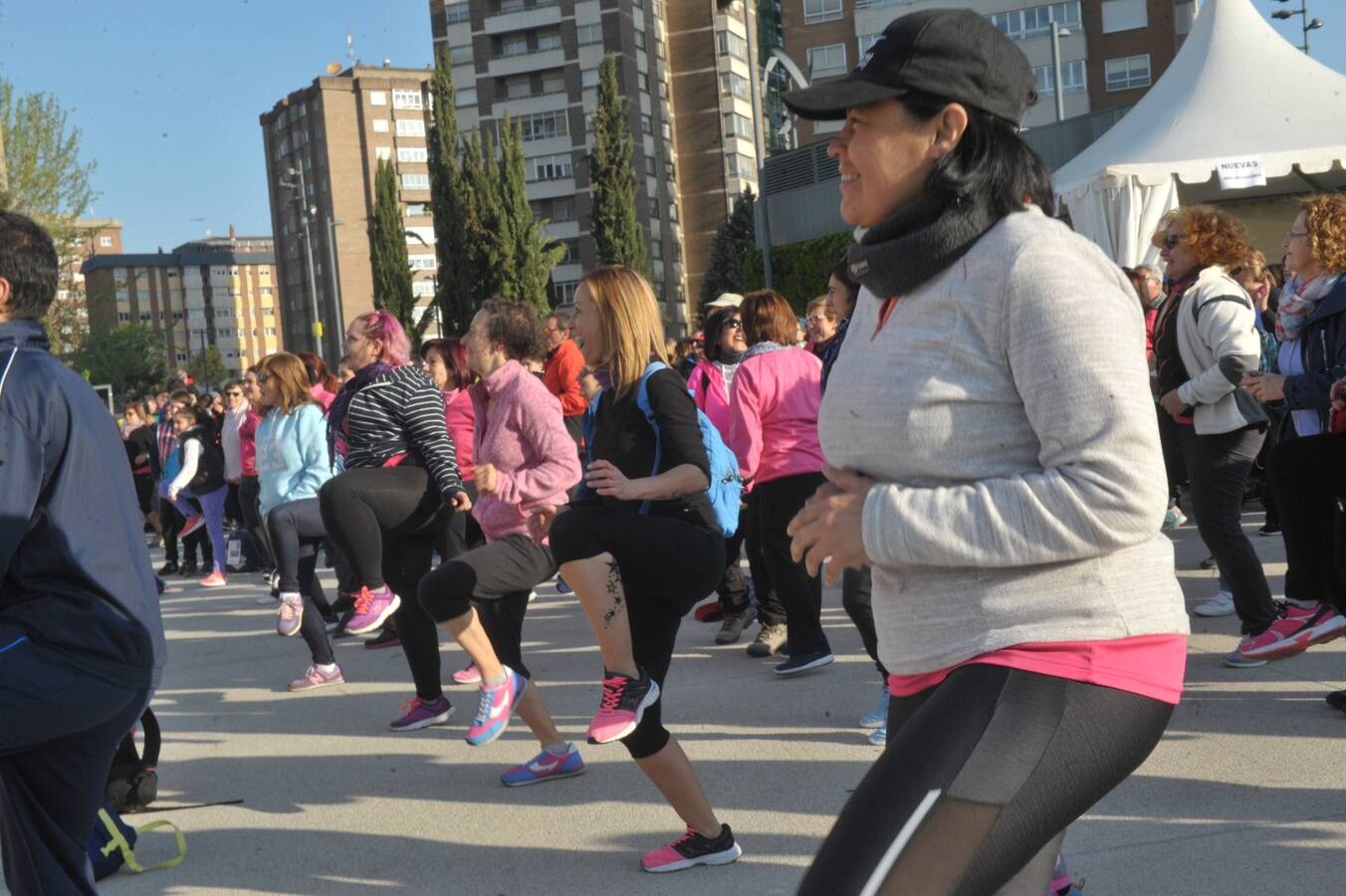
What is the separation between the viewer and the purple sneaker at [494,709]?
221 inches

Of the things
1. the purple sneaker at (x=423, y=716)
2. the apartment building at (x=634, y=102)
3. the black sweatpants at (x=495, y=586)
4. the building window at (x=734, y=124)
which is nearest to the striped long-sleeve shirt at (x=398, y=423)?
the purple sneaker at (x=423, y=716)

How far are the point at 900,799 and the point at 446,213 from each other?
55.7 m

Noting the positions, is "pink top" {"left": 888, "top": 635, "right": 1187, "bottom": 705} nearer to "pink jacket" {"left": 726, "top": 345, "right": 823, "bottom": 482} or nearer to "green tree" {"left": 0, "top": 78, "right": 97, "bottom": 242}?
"pink jacket" {"left": 726, "top": 345, "right": 823, "bottom": 482}

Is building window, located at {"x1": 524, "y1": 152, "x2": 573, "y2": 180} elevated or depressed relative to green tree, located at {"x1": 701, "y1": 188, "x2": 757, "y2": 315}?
elevated

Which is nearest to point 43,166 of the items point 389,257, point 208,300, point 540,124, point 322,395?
point 322,395

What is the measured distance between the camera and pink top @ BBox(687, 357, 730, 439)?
28.0 feet

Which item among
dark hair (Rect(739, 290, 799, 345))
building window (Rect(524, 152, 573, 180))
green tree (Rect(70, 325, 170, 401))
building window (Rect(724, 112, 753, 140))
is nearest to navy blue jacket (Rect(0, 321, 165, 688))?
dark hair (Rect(739, 290, 799, 345))

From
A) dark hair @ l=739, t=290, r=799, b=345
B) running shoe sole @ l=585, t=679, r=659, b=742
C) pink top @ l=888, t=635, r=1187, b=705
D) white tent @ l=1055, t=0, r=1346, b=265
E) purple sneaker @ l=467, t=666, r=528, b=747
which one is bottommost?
purple sneaker @ l=467, t=666, r=528, b=747

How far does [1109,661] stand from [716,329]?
7.06m

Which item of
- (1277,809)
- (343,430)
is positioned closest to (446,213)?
(343,430)

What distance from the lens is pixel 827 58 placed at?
6706cm

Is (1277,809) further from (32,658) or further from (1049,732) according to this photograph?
(32,658)

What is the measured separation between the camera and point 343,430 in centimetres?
744

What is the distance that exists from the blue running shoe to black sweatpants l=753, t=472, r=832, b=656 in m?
1.96
